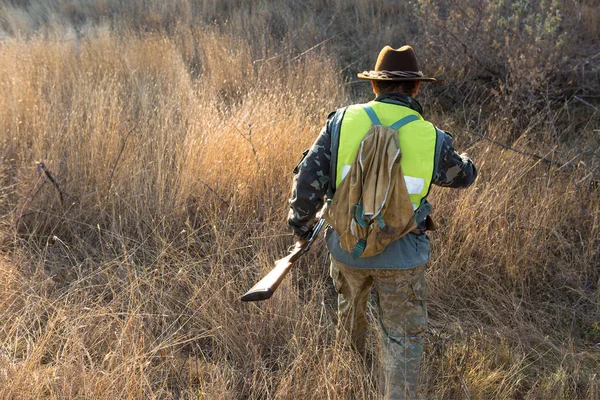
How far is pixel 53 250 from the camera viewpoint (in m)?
3.63

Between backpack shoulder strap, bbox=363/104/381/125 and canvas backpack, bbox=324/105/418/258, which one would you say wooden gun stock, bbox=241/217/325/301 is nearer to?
canvas backpack, bbox=324/105/418/258

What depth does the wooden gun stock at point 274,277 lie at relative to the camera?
2059mm

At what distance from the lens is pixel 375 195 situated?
207 centimetres

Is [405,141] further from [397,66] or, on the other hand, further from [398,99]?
[397,66]

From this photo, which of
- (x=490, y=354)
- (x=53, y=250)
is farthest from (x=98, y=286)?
(x=490, y=354)

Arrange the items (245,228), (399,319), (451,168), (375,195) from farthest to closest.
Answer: (245,228)
(399,319)
(451,168)
(375,195)

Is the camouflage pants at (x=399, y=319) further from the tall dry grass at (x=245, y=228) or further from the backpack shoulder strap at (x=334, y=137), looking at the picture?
the backpack shoulder strap at (x=334, y=137)

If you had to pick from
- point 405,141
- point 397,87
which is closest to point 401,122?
point 405,141

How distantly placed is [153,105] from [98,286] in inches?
96.7

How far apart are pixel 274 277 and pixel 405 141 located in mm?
801

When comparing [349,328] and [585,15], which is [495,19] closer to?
[585,15]

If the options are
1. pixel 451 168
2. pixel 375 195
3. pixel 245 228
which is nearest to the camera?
pixel 375 195

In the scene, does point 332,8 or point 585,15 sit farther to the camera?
point 332,8

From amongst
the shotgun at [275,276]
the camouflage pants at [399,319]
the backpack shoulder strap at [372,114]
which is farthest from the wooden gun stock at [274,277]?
the backpack shoulder strap at [372,114]
